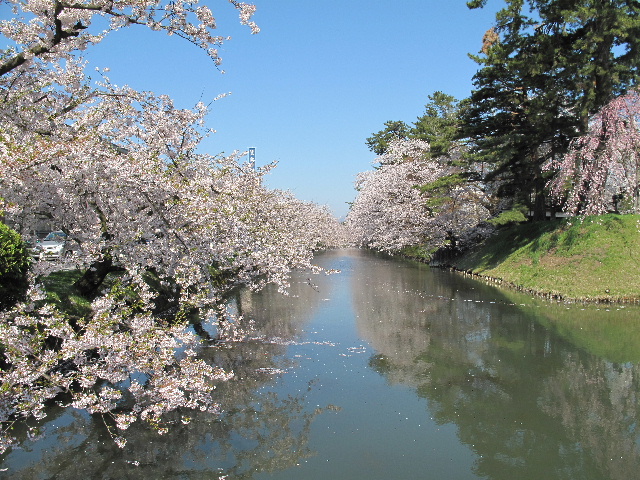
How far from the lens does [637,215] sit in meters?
19.5

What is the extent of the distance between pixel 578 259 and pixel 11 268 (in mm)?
18307

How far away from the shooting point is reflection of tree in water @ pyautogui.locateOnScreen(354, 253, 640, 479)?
627 centimetres

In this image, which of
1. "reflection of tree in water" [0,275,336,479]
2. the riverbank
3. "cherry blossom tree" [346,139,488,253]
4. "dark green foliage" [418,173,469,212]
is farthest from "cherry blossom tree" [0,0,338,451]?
"cherry blossom tree" [346,139,488,253]

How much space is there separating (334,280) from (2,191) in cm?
1850

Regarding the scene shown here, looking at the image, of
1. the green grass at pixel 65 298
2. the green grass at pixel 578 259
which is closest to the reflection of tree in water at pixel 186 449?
the green grass at pixel 65 298

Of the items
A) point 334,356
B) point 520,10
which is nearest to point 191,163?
point 334,356

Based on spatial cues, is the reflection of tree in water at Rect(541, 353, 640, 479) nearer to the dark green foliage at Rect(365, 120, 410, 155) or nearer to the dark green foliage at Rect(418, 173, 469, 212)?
the dark green foliage at Rect(418, 173, 469, 212)

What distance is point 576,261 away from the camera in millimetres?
18453

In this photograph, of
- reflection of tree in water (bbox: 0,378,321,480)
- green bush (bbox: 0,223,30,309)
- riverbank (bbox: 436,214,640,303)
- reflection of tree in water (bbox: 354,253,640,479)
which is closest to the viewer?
reflection of tree in water (bbox: 0,378,321,480)

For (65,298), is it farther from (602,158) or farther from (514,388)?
(602,158)

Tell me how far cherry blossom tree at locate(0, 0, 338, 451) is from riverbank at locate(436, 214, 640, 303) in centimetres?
1161

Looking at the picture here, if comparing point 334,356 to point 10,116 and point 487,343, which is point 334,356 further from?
point 10,116

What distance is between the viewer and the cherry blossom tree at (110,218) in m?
5.96

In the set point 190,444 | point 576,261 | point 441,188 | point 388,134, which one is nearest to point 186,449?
point 190,444
